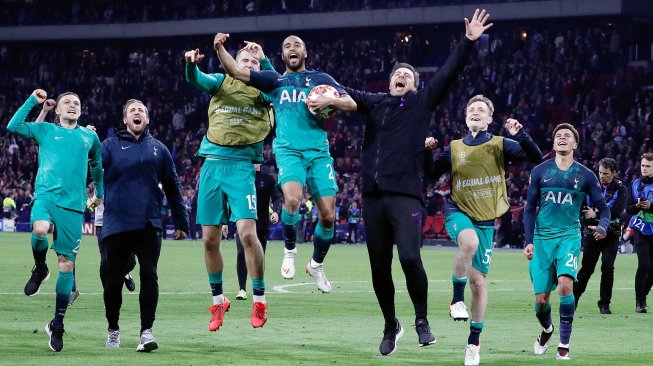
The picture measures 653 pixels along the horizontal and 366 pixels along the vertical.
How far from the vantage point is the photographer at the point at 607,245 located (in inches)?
687

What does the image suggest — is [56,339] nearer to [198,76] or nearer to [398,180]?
[198,76]

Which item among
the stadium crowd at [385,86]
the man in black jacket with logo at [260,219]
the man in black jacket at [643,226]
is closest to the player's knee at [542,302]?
the man in black jacket at [643,226]

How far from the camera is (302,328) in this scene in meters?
14.4

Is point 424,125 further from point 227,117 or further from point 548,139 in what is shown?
point 548,139

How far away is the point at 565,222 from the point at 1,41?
5905 centimetres

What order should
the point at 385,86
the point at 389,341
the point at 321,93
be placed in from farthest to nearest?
the point at 385,86 < the point at 321,93 < the point at 389,341

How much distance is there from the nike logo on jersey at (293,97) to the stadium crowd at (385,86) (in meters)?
28.6

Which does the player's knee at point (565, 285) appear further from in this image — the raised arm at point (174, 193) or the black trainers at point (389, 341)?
the raised arm at point (174, 193)

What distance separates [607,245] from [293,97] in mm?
7027

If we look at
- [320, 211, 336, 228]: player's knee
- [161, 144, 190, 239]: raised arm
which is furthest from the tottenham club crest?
[161, 144, 190, 239]: raised arm

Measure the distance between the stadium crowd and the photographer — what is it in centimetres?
2292

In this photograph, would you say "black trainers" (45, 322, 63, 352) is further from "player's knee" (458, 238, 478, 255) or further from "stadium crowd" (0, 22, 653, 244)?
"stadium crowd" (0, 22, 653, 244)

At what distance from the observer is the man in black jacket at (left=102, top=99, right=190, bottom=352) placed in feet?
39.0

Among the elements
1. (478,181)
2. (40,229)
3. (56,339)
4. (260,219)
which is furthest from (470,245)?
(260,219)
